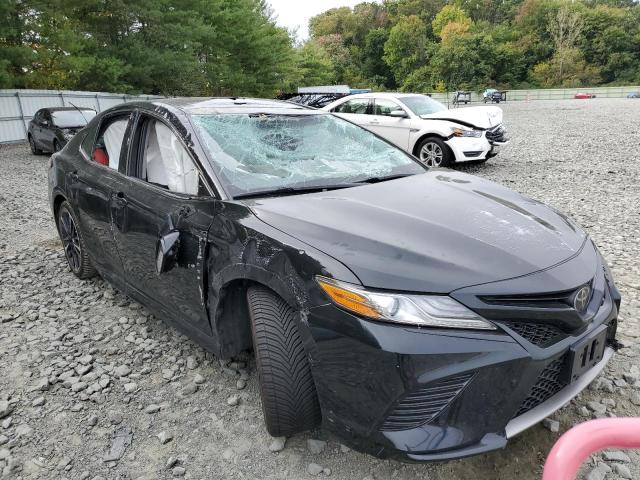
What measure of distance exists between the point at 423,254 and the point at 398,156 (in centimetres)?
156

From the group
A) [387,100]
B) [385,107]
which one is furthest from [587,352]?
[387,100]

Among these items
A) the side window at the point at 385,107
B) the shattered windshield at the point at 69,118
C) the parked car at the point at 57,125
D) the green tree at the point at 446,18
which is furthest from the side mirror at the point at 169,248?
the green tree at the point at 446,18

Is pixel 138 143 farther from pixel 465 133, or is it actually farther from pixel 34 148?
pixel 34 148

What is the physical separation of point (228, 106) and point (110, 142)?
0.98 m

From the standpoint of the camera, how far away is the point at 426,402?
5.50ft

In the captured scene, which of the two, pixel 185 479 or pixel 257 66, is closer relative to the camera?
pixel 185 479

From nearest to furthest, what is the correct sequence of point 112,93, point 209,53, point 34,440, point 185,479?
point 185,479 < point 34,440 < point 112,93 < point 209,53

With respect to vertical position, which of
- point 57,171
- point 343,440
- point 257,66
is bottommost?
point 343,440

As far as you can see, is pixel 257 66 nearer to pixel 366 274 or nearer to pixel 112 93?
pixel 112 93

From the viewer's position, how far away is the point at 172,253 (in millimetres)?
2547

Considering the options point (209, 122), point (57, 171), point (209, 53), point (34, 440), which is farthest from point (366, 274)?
point (209, 53)

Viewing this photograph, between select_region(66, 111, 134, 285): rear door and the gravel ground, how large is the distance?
0.48 meters

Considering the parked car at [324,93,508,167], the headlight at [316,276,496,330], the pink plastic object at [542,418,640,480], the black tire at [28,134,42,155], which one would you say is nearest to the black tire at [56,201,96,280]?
the headlight at [316,276,496,330]

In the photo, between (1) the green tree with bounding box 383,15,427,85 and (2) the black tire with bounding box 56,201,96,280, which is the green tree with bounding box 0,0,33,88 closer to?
(2) the black tire with bounding box 56,201,96,280
